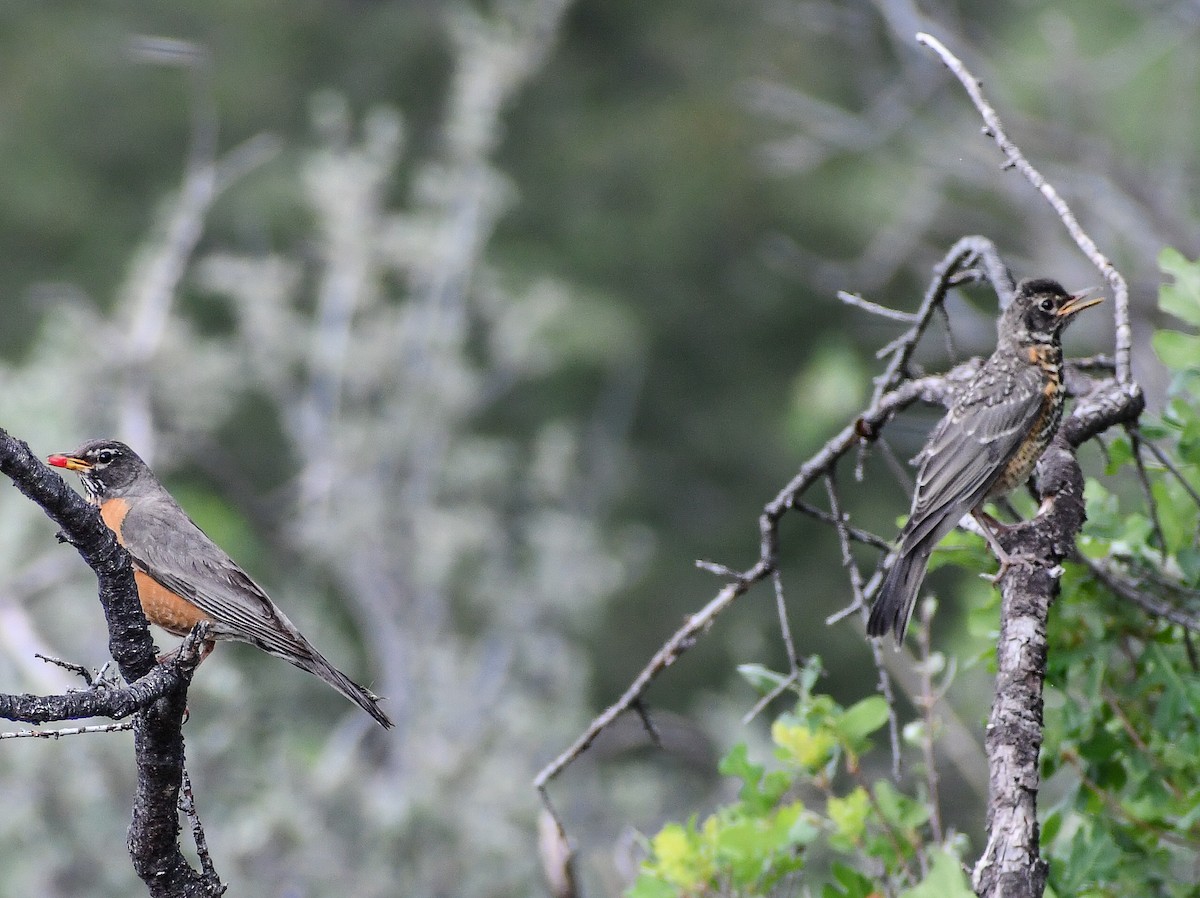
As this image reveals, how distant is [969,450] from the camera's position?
338 centimetres

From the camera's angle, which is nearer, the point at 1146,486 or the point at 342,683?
the point at 342,683

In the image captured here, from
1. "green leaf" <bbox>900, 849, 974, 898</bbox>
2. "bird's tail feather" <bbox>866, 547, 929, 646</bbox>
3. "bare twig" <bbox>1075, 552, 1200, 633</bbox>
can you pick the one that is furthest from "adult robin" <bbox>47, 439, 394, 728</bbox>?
"bare twig" <bbox>1075, 552, 1200, 633</bbox>

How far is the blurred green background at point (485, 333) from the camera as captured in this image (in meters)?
8.51

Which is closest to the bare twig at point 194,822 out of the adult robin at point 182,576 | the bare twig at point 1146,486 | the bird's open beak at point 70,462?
the adult robin at point 182,576

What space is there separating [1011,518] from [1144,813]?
3.52 ft

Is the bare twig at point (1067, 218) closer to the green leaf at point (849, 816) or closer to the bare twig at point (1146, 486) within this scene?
the bare twig at point (1146, 486)

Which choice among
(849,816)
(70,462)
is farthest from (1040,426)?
(70,462)

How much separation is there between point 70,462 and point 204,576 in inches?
14.0

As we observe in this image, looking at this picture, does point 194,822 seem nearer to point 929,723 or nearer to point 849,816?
point 849,816

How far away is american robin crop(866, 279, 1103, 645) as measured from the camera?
10.1 feet

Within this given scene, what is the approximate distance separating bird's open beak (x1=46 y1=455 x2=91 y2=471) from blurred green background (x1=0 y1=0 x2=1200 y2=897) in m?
1.39

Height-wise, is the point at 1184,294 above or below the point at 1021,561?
above

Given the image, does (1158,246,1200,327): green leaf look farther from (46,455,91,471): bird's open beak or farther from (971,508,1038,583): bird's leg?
(46,455,91,471): bird's open beak

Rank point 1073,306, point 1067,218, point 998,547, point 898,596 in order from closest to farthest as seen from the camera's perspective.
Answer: point 1067,218 → point 998,547 → point 898,596 → point 1073,306
